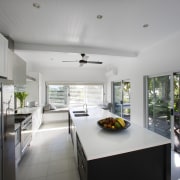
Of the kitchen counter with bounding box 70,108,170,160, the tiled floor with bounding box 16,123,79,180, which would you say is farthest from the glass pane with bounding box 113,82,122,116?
the kitchen counter with bounding box 70,108,170,160

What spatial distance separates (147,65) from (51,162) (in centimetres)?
348

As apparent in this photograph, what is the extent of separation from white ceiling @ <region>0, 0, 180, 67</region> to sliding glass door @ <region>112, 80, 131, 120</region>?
2.10 metres

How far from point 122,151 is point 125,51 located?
326 centimetres

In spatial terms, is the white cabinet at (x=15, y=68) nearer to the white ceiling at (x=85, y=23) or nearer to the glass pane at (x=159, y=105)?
the white ceiling at (x=85, y=23)

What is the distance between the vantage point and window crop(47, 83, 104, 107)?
6.19 m

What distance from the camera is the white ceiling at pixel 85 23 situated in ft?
5.81

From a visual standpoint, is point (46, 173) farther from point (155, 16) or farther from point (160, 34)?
point (160, 34)

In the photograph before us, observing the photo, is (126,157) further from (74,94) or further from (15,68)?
(74,94)

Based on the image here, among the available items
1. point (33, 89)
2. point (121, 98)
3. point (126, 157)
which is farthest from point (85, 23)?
point (121, 98)

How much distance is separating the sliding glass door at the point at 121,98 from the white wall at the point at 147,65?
39 centimetres

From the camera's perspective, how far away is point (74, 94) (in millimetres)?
6434

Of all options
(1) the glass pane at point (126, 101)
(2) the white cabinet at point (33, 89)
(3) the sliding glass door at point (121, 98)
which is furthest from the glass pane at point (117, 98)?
(2) the white cabinet at point (33, 89)

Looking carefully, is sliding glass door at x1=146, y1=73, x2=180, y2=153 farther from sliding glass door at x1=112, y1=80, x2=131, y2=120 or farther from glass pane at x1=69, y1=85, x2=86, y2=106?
glass pane at x1=69, y1=85, x2=86, y2=106

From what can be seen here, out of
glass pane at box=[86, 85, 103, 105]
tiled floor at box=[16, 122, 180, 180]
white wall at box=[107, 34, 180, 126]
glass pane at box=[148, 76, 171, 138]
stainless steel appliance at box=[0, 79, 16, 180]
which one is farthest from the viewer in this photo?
glass pane at box=[86, 85, 103, 105]
